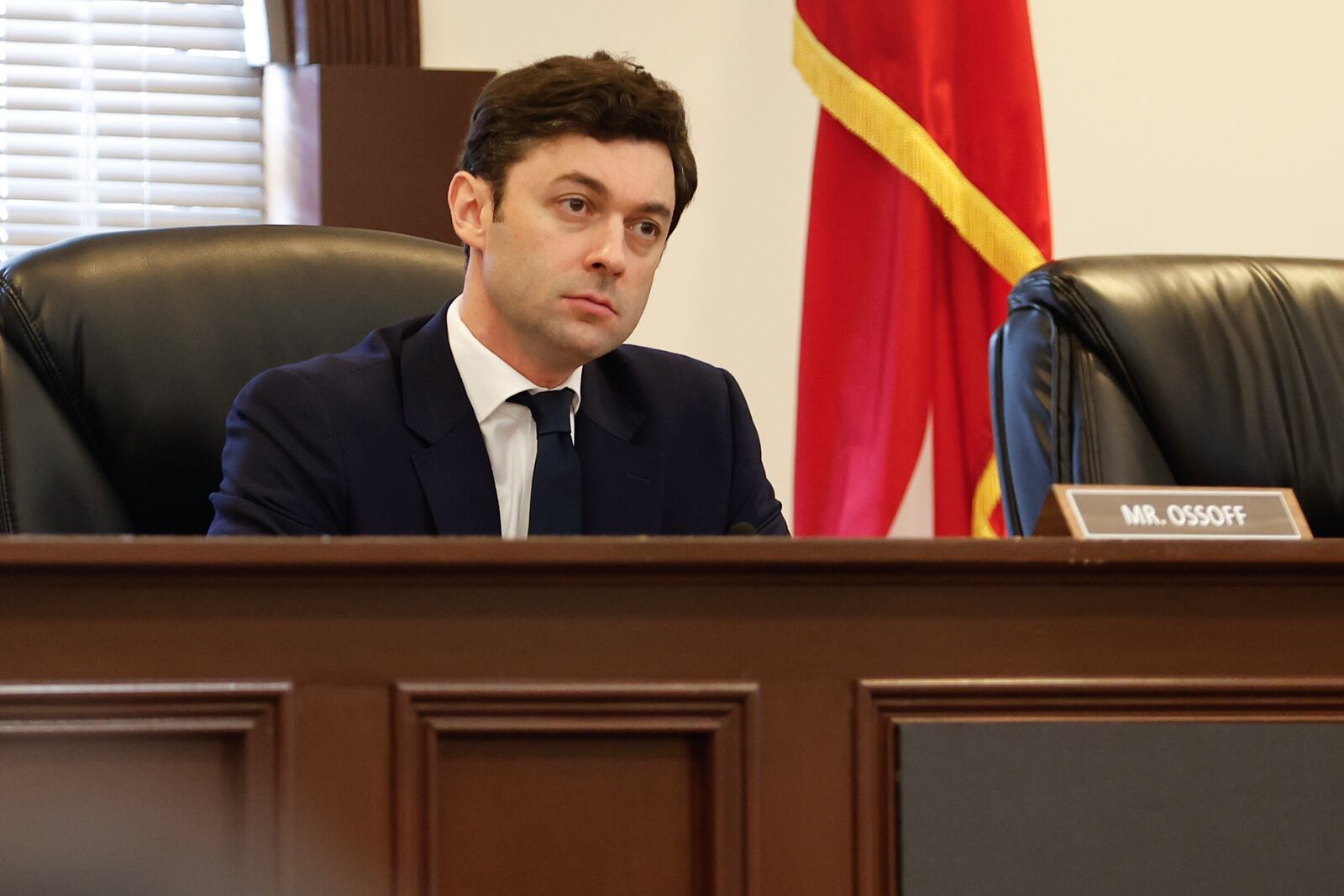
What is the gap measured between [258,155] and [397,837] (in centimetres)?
227

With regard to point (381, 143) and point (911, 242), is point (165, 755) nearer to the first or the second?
point (911, 242)

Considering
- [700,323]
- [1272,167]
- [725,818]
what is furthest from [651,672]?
[1272,167]

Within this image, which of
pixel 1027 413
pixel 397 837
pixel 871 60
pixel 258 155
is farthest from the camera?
pixel 258 155

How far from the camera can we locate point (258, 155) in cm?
286

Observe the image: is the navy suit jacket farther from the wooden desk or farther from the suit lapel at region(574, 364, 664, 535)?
the wooden desk

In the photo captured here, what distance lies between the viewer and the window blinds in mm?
2752

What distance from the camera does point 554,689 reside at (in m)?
0.83

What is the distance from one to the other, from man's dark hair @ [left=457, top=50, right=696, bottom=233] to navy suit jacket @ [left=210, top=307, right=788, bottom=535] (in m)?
0.21

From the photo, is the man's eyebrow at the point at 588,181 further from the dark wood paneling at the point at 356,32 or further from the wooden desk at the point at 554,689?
the dark wood paneling at the point at 356,32

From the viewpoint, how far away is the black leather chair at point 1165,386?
1631mm

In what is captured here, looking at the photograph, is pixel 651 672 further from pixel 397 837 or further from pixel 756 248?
pixel 756 248

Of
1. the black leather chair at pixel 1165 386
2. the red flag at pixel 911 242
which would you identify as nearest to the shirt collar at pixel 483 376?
the black leather chair at pixel 1165 386

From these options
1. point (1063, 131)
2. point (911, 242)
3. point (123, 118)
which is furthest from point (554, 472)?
point (1063, 131)

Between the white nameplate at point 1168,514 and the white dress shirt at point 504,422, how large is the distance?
657 mm
